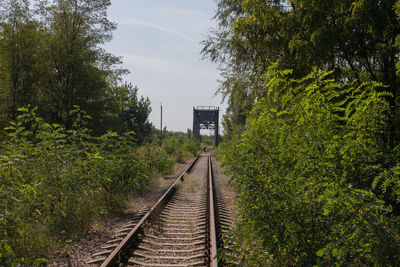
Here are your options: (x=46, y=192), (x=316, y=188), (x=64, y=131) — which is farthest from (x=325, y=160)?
(x=64, y=131)

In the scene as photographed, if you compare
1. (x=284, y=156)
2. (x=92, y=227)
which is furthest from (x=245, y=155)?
(x=92, y=227)

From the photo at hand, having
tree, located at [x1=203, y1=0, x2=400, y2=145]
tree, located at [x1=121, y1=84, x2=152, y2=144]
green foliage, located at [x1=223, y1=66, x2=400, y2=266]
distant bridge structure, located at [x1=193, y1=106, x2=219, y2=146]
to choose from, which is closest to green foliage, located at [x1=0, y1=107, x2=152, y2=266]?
green foliage, located at [x1=223, y1=66, x2=400, y2=266]

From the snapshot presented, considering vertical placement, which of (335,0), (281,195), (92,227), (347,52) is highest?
(335,0)

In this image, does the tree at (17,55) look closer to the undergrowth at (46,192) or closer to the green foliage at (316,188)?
the undergrowth at (46,192)

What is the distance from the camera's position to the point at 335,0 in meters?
5.88

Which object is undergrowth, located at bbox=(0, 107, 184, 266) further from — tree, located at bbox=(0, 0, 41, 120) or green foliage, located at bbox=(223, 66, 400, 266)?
tree, located at bbox=(0, 0, 41, 120)

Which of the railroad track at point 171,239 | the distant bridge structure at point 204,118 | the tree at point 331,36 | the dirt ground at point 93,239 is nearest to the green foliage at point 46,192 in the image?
the dirt ground at point 93,239

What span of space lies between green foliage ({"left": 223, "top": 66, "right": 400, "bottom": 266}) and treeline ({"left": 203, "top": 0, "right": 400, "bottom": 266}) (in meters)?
0.01

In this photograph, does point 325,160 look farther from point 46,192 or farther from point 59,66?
point 59,66

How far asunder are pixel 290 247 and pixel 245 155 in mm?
1410

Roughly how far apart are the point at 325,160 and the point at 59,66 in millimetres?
21762

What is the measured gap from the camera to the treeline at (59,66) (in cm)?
1858

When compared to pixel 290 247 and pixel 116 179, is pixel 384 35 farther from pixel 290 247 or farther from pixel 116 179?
pixel 116 179

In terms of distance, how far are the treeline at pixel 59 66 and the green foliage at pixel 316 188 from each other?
1724cm
